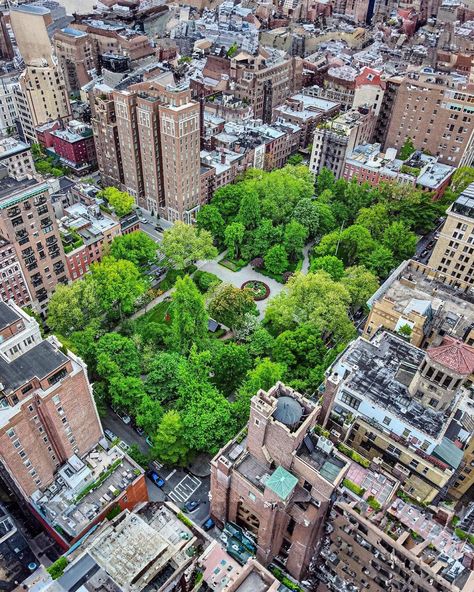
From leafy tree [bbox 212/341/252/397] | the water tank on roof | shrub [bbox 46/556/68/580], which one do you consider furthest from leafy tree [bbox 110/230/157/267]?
shrub [bbox 46/556/68/580]

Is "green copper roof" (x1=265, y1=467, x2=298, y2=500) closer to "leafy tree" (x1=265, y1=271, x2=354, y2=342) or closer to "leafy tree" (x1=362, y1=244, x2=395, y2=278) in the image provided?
"leafy tree" (x1=265, y1=271, x2=354, y2=342)

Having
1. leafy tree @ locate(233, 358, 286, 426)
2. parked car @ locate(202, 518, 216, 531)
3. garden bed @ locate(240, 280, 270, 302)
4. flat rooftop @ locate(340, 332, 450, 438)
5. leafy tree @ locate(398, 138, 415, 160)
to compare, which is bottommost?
garden bed @ locate(240, 280, 270, 302)

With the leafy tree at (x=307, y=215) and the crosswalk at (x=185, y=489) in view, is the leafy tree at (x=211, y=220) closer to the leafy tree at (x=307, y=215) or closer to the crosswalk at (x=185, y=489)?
the leafy tree at (x=307, y=215)

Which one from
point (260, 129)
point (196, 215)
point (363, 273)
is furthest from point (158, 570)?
point (260, 129)

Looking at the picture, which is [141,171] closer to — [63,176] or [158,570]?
[63,176]

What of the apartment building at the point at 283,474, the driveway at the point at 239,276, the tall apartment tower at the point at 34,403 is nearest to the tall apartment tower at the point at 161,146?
the driveway at the point at 239,276

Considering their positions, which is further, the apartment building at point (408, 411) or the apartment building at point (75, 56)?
the apartment building at point (75, 56)

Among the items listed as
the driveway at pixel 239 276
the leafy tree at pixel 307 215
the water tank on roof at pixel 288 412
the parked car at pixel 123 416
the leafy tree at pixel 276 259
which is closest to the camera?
the water tank on roof at pixel 288 412
